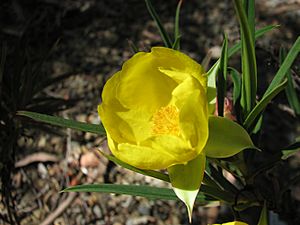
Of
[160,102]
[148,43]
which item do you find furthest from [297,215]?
[148,43]

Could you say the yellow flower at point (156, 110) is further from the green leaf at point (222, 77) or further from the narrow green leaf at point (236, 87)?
the narrow green leaf at point (236, 87)

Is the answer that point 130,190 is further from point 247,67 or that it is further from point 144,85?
point 247,67

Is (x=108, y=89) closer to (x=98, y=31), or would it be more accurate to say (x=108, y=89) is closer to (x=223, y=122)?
(x=223, y=122)

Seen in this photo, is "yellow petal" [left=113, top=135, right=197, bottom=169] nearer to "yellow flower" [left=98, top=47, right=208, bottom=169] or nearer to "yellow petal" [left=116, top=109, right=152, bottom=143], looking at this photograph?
"yellow flower" [left=98, top=47, right=208, bottom=169]

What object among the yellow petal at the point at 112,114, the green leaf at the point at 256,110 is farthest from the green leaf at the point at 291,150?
the yellow petal at the point at 112,114

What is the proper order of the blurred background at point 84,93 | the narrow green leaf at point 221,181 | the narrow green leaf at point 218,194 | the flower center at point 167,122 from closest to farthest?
the flower center at point 167,122, the narrow green leaf at point 218,194, the narrow green leaf at point 221,181, the blurred background at point 84,93

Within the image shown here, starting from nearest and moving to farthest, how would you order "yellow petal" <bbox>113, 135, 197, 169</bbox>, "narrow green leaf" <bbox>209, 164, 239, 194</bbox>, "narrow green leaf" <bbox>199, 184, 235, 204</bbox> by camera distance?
"yellow petal" <bbox>113, 135, 197, 169</bbox> < "narrow green leaf" <bbox>199, 184, 235, 204</bbox> < "narrow green leaf" <bbox>209, 164, 239, 194</bbox>

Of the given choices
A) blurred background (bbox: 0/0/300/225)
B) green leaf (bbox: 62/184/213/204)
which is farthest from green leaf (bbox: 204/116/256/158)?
blurred background (bbox: 0/0/300/225)

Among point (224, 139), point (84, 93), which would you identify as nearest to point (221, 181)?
point (224, 139)
